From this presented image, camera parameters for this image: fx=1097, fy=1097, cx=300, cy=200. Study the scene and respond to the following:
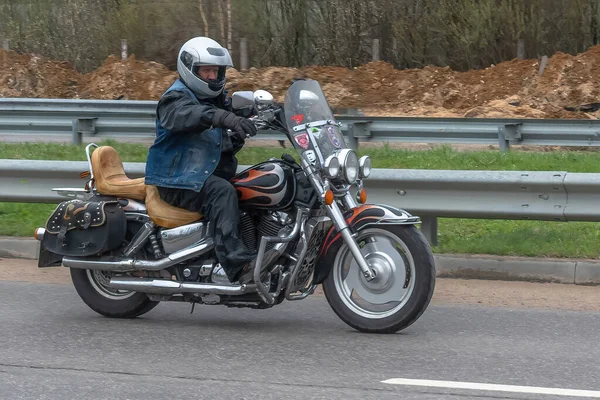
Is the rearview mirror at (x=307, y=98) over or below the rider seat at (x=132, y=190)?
over

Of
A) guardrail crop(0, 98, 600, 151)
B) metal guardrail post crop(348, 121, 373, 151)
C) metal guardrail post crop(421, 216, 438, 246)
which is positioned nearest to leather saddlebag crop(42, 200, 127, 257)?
metal guardrail post crop(421, 216, 438, 246)

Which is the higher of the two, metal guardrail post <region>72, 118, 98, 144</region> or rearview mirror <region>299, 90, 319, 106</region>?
rearview mirror <region>299, 90, 319, 106</region>

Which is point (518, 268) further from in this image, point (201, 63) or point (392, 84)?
point (392, 84)

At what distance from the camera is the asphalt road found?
5289 mm

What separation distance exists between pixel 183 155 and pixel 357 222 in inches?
43.8

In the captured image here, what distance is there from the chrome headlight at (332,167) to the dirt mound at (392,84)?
16.0 m

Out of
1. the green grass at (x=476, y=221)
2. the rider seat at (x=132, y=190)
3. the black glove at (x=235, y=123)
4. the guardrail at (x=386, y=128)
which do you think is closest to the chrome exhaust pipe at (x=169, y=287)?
the rider seat at (x=132, y=190)

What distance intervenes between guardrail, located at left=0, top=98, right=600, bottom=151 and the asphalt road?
8.36 meters

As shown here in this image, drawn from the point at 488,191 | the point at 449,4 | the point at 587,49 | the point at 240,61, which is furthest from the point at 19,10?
the point at 488,191

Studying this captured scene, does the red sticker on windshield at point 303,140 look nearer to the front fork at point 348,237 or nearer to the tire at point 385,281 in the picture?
the front fork at point 348,237

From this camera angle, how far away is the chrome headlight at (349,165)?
20.1ft

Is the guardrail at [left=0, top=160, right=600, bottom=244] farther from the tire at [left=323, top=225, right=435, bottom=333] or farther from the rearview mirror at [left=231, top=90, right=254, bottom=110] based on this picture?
the rearview mirror at [left=231, top=90, right=254, bottom=110]

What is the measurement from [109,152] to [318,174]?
5.02 feet

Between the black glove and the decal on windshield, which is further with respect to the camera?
the decal on windshield
